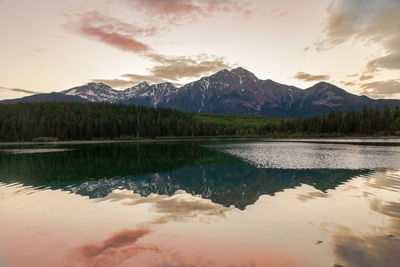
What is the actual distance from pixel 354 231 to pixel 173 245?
10962 mm

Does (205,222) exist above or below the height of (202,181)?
above

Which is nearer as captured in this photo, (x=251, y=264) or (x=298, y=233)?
(x=251, y=264)

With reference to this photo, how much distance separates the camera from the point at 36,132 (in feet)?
649

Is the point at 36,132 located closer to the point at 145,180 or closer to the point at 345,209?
the point at 145,180

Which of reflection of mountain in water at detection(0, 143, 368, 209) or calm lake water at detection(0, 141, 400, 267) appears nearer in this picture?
calm lake water at detection(0, 141, 400, 267)

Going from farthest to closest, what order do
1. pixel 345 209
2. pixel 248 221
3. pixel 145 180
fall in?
1. pixel 145 180
2. pixel 345 209
3. pixel 248 221

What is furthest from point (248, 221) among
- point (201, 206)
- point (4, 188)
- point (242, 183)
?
point (4, 188)

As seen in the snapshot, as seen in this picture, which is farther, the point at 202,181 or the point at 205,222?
the point at 202,181

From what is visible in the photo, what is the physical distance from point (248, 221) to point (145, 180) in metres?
20.8

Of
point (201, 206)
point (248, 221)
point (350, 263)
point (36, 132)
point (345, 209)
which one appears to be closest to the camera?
point (350, 263)

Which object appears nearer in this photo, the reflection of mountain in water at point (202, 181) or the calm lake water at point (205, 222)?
the calm lake water at point (205, 222)

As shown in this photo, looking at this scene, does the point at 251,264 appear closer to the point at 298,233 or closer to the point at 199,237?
the point at 199,237

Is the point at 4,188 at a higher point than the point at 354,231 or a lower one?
lower

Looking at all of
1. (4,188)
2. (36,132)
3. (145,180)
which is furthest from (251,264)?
(36,132)
